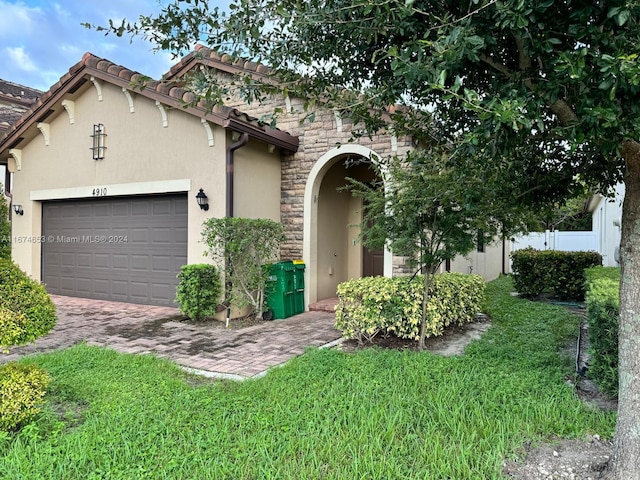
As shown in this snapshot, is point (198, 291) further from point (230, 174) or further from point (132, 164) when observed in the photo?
point (132, 164)

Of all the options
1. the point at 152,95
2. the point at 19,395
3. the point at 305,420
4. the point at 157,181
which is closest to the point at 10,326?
the point at 19,395

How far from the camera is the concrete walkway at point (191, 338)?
18.1 ft

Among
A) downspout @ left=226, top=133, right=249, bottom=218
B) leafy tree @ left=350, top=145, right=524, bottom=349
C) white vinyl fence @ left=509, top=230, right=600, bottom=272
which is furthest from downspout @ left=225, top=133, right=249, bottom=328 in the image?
white vinyl fence @ left=509, top=230, right=600, bottom=272

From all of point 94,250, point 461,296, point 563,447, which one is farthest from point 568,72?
point 94,250

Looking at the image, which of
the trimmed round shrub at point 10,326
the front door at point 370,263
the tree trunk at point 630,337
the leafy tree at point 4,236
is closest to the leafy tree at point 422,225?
the tree trunk at point 630,337

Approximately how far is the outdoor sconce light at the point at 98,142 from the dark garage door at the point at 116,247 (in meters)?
1.02

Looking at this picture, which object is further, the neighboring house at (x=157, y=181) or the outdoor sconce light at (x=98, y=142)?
the outdoor sconce light at (x=98, y=142)

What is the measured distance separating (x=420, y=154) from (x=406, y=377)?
231 cm

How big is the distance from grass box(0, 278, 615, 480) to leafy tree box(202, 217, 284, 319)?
2.75 metres

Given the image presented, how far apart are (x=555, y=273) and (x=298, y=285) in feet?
22.0

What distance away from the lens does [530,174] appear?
157 inches

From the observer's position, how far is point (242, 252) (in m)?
7.82

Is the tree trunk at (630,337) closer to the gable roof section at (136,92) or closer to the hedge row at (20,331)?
the hedge row at (20,331)

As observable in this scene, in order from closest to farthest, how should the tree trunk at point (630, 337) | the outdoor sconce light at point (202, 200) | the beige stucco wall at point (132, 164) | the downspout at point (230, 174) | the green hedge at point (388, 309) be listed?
1. the tree trunk at point (630, 337)
2. the green hedge at point (388, 309)
3. the downspout at point (230, 174)
4. the outdoor sconce light at point (202, 200)
5. the beige stucco wall at point (132, 164)
